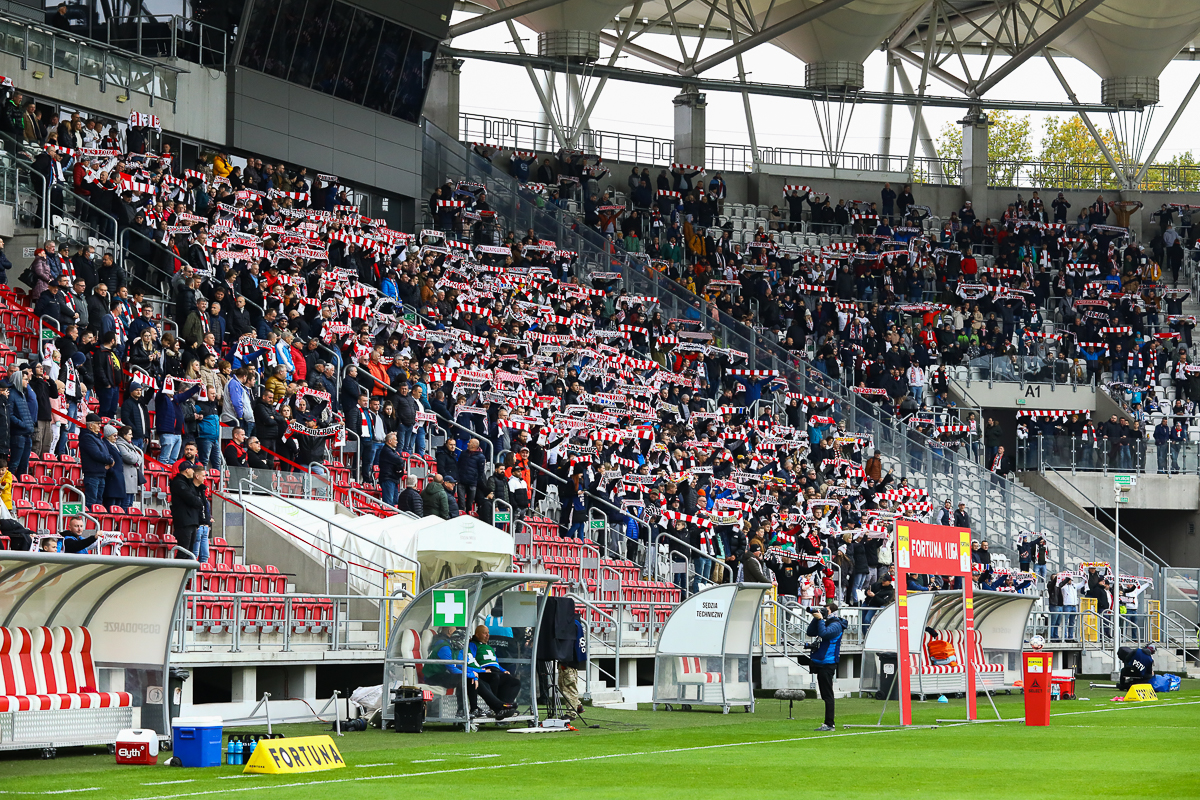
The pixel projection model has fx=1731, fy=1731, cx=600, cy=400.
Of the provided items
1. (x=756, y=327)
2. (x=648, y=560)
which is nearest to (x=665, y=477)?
(x=648, y=560)

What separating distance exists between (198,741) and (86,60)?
2310 cm

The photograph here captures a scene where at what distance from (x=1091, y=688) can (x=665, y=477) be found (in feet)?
30.1

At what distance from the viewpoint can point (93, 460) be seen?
22359 millimetres

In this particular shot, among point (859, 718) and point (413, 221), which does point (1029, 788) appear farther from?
point (413, 221)

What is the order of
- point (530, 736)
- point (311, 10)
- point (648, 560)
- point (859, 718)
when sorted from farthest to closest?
point (311, 10), point (648, 560), point (859, 718), point (530, 736)

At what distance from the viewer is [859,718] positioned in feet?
76.8

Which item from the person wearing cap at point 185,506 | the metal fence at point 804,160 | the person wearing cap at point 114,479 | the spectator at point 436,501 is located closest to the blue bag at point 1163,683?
the spectator at point 436,501

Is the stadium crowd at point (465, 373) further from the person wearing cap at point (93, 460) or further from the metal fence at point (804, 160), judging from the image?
the metal fence at point (804, 160)

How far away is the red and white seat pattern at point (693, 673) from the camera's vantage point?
24.6 m

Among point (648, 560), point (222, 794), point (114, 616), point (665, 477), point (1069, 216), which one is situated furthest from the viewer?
point (1069, 216)

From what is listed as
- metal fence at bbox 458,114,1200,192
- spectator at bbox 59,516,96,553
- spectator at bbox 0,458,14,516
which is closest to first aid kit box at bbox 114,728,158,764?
spectator at bbox 59,516,96,553

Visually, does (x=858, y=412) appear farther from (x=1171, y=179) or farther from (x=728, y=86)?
(x=1171, y=179)

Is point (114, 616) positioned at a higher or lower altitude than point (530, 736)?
higher

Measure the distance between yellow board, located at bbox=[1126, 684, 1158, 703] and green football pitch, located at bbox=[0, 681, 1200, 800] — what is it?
19.1 feet
